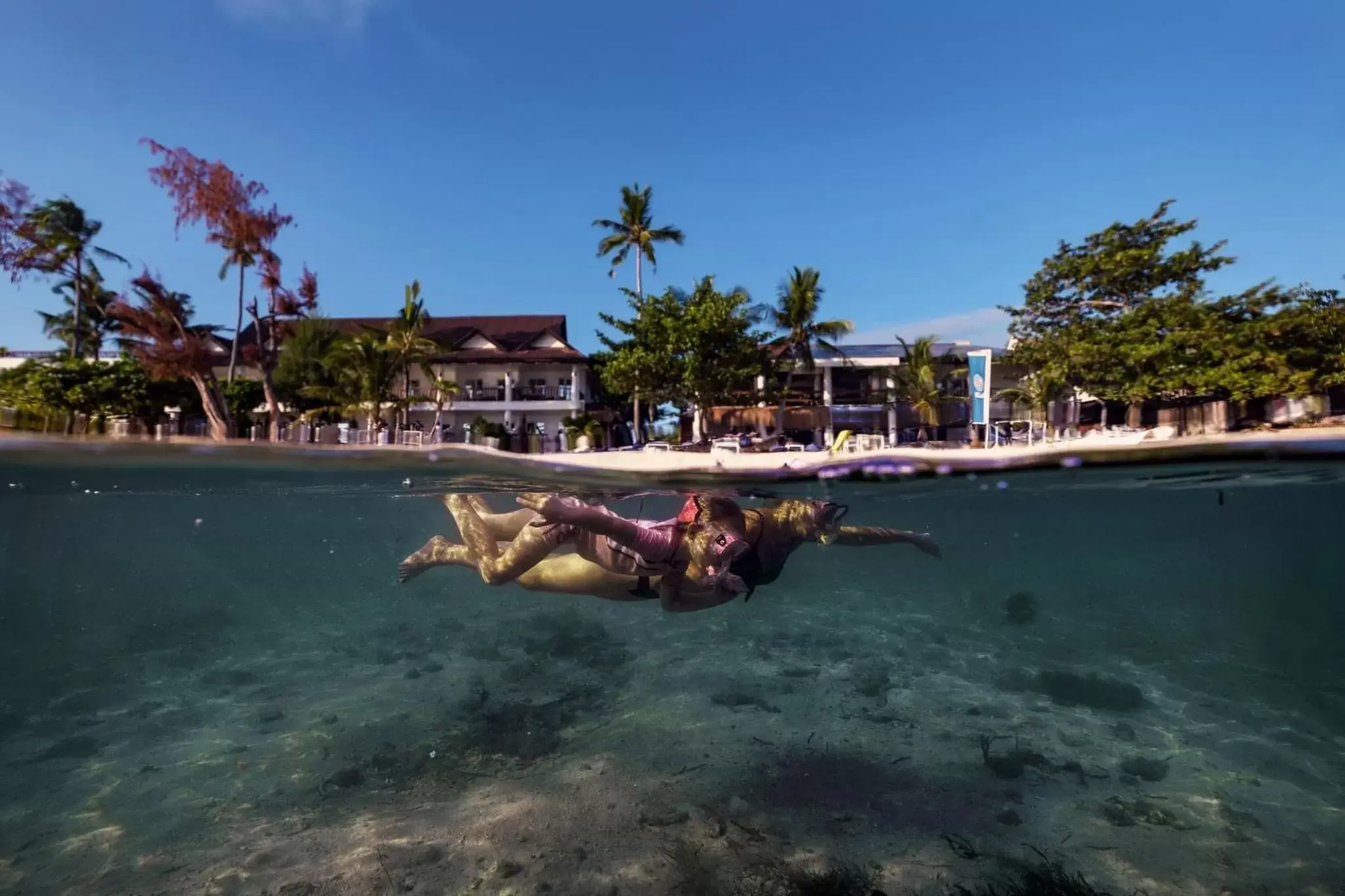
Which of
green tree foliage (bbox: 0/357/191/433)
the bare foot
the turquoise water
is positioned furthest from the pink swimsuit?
green tree foliage (bbox: 0/357/191/433)

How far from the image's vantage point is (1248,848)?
682 cm

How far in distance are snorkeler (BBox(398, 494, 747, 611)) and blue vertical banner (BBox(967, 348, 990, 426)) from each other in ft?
44.3

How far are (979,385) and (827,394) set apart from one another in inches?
693

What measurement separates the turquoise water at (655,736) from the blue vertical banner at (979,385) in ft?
9.31

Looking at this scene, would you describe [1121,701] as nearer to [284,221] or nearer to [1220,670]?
[1220,670]

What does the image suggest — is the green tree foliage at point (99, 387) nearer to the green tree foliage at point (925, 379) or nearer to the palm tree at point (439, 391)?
the palm tree at point (439, 391)

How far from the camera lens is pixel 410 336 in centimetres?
2970

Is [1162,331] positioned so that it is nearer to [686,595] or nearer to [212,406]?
[686,595]

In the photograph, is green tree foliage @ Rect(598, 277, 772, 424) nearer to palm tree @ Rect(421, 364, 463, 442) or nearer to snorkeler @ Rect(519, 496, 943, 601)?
palm tree @ Rect(421, 364, 463, 442)

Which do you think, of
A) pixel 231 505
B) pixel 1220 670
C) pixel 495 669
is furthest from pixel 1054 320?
pixel 231 505

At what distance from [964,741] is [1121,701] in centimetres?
392

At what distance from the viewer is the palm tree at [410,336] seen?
2920 centimetres

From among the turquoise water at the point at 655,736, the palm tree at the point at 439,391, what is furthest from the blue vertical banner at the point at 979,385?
the palm tree at the point at 439,391

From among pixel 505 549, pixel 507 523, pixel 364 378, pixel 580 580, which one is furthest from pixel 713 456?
pixel 364 378
